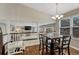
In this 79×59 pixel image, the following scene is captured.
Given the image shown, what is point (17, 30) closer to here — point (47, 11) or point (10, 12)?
point (10, 12)

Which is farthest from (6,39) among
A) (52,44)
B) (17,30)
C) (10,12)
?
(52,44)

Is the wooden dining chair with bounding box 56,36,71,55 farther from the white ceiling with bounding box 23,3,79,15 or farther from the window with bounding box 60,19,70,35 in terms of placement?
the white ceiling with bounding box 23,3,79,15

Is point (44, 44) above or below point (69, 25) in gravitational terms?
below

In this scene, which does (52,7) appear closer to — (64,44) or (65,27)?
(65,27)

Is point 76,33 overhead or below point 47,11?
below

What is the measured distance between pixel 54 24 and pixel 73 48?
1.66 ft

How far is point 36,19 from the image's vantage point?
2.04 m

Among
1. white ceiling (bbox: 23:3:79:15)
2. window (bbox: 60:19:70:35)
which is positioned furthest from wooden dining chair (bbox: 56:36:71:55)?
white ceiling (bbox: 23:3:79:15)

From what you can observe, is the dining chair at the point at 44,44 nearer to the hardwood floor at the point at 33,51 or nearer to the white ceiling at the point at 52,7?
the hardwood floor at the point at 33,51

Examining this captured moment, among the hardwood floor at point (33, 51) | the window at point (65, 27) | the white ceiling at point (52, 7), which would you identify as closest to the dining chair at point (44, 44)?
the hardwood floor at point (33, 51)

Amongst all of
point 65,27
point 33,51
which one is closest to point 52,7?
point 65,27

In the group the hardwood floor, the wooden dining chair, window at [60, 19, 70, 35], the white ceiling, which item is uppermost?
the white ceiling

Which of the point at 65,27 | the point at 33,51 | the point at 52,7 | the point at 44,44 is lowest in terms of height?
the point at 33,51

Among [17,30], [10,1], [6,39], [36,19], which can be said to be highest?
[10,1]
